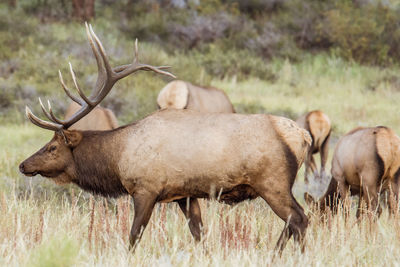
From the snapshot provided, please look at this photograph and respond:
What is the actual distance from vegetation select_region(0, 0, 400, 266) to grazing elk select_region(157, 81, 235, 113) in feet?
5.67

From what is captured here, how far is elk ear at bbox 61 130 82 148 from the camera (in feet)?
19.4

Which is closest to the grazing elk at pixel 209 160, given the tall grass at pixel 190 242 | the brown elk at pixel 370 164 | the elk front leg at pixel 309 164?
the tall grass at pixel 190 242

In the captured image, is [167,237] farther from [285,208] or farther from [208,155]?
[285,208]

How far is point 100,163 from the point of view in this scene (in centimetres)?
587

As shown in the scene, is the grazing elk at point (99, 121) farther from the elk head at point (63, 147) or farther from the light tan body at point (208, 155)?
the light tan body at point (208, 155)

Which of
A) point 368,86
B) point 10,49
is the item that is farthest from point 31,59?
point 368,86

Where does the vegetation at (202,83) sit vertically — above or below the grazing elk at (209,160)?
below

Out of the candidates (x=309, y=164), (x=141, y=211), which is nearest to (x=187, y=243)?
(x=141, y=211)

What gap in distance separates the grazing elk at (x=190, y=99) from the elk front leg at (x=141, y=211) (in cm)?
563

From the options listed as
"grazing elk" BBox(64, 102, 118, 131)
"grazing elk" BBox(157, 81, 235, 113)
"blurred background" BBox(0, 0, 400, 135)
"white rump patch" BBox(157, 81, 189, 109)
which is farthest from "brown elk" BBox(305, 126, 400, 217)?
"blurred background" BBox(0, 0, 400, 135)

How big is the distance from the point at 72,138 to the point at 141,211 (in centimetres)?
91

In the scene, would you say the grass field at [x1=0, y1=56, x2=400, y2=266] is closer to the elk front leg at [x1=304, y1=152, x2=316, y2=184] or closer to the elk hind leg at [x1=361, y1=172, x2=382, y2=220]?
the elk hind leg at [x1=361, y1=172, x2=382, y2=220]

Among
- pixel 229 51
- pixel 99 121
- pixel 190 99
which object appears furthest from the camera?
pixel 229 51

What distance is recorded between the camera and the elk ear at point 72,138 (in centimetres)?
593
